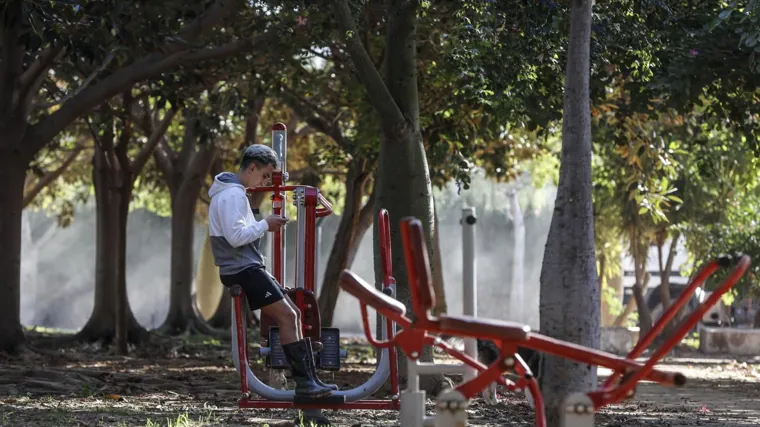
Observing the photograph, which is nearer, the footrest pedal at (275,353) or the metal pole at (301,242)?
the footrest pedal at (275,353)

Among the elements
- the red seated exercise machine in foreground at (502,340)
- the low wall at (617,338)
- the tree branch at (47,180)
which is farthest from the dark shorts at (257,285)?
the tree branch at (47,180)

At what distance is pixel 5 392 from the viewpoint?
11.2 m

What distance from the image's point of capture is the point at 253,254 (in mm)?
8188

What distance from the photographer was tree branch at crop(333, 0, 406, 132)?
1127 centimetres

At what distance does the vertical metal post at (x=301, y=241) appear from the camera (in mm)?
9062

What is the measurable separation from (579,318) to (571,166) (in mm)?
834

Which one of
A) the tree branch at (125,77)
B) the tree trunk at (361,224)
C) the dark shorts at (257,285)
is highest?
the tree branch at (125,77)

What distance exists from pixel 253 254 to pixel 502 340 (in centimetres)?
390

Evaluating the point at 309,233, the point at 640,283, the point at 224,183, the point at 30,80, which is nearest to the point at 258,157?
the point at 224,183

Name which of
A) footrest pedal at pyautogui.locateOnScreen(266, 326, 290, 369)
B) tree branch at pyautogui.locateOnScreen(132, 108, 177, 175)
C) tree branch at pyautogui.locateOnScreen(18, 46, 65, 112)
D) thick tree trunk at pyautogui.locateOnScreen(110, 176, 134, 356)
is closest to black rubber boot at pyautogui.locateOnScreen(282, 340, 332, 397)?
footrest pedal at pyautogui.locateOnScreen(266, 326, 290, 369)

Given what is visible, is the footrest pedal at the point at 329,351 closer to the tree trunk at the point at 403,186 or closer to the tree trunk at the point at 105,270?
the tree trunk at the point at 403,186

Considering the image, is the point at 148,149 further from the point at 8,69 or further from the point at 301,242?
the point at 301,242

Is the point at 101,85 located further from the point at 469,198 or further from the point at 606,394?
the point at 469,198

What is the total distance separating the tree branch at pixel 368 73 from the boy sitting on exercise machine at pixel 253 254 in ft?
10.2
